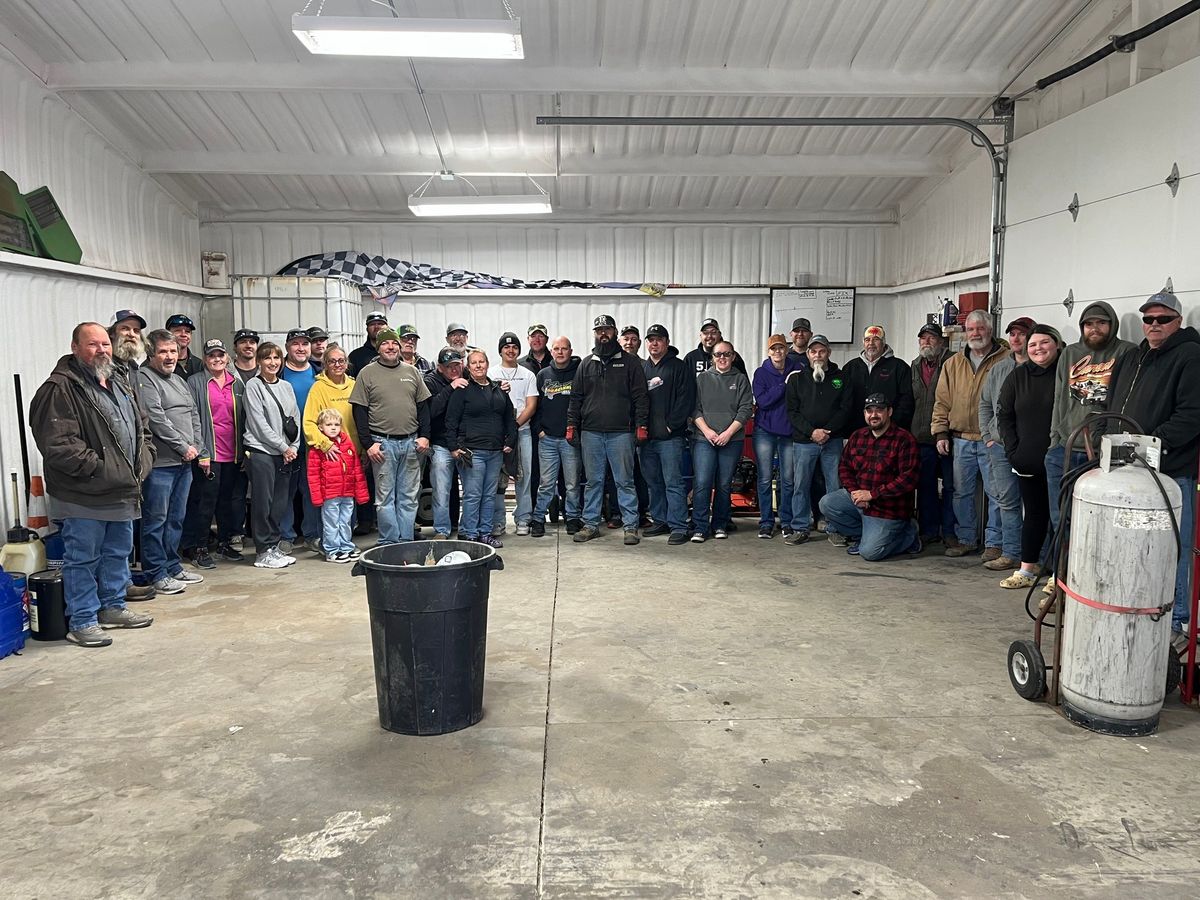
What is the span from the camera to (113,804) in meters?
2.76

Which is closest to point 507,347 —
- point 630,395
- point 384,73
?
point 630,395

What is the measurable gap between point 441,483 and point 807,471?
297cm

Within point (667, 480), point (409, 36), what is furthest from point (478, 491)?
point (409, 36)

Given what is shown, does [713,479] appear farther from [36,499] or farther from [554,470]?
[36,499]

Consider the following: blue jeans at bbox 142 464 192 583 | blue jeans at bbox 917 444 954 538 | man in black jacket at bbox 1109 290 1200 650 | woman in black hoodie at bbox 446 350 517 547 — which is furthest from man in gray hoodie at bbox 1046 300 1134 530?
blue jeans at bbox 142 464 192 583

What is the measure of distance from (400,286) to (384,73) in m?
3.74

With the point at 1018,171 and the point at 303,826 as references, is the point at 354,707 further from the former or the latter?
the point at 1018,171

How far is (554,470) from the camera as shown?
23.1 ft

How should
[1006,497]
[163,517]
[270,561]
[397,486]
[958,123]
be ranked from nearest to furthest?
[163,517] → [1006,497] → [270,561] → [397,486] → [958,123]

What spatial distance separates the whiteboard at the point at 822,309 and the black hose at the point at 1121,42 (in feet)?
13.3

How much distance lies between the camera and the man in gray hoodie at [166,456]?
Result: 513cm

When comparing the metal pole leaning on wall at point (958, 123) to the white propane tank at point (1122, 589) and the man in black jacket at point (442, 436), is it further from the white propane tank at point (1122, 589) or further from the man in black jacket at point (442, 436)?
the white propane tank at point (1122, 589)

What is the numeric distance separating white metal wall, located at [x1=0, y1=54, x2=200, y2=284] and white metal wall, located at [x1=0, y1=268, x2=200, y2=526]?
469mm

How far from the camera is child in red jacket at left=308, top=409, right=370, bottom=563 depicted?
238 inches
